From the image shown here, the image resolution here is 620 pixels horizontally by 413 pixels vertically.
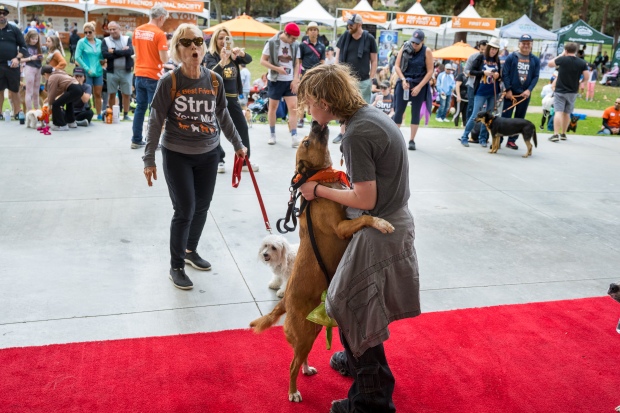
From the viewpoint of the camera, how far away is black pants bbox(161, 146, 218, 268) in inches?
166

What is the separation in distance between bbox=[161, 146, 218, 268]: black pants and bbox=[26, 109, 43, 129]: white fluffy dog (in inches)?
258

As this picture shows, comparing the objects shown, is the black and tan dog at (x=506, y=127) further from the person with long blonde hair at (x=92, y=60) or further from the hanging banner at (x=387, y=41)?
the hanging banner at (x=387, y=41)

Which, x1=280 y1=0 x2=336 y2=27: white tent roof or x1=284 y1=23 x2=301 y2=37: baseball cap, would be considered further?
x1=280 y1=0 x2=336 y2=27: white tent roof

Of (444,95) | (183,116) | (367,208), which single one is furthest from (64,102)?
(444,95)

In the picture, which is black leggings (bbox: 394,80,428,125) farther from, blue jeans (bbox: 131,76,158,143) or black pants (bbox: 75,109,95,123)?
black pants (bbox: 75,109,95,123)

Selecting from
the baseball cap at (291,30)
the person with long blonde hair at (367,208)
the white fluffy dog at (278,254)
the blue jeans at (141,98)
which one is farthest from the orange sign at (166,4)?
the person with long blonde hair at (367,208)

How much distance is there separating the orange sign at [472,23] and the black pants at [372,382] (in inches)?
1081

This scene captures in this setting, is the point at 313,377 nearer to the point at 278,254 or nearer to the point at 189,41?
the point at 278,254

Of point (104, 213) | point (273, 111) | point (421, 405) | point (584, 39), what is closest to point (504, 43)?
point (584, 39)

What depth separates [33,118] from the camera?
390 inches

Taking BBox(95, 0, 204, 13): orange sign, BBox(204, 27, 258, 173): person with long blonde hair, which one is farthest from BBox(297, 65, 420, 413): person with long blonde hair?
BBox(95, 0, 204, 13): orange sign

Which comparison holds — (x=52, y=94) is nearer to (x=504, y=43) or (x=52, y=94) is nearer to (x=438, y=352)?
(x=438, y=352)

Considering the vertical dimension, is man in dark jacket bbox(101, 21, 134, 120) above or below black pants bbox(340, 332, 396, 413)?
above

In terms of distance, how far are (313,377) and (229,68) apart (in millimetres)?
5025
